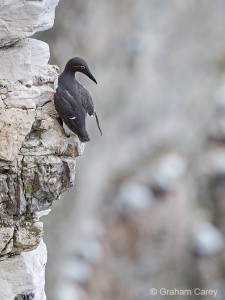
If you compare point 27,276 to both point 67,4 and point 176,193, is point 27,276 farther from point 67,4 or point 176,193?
point 176,193

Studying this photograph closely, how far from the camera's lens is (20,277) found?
1189 centimetres

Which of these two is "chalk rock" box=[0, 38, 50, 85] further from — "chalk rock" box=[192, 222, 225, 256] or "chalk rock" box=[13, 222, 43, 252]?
"chalk rock" box=[192, 222, 225, 256]

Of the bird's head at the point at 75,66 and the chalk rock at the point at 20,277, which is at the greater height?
the bird's head at the point at 75,66

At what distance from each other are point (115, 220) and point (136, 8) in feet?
38.5

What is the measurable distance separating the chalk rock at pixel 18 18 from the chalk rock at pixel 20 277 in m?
3.13

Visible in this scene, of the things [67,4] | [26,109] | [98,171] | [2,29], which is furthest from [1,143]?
[98,171]

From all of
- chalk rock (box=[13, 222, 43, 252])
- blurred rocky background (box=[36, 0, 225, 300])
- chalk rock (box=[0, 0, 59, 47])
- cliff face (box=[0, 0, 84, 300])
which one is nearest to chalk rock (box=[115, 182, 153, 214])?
blurred rocky background (box=[36, 0, 225, 300])

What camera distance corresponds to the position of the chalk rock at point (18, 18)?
11.2m

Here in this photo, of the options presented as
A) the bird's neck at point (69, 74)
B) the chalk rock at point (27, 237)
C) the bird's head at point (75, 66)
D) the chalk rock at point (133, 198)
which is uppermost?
the bird's head at point (75, 66)

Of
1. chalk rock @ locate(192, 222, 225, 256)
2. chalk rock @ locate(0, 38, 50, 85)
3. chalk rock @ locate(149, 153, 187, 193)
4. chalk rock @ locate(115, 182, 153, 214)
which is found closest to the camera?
chalk rock @ locate(0, 38, 50, 85)

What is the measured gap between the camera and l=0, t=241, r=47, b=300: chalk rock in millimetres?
11820

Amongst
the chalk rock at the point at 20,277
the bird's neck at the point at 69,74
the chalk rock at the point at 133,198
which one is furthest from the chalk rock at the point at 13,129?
the chalk rock at the point at 133,198

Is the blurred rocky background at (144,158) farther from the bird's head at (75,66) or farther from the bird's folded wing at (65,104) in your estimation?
the bird's folded wing at (65,104)

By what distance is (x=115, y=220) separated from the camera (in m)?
37.4
